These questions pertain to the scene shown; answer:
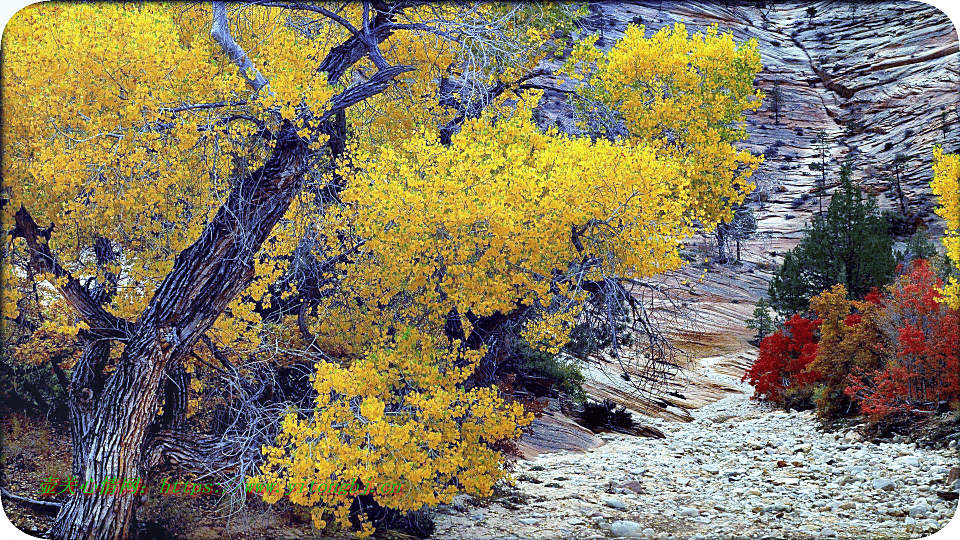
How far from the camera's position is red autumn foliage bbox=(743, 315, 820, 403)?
11.7 m

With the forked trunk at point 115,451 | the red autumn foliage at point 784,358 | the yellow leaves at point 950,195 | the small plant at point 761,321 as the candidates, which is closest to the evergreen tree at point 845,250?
the small plant at point 761,321

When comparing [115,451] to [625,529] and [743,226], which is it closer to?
[625,529]

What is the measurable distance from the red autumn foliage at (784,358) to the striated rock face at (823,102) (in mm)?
906

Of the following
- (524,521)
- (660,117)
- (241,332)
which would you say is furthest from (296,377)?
(660,117)

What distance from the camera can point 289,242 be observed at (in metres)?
5.75

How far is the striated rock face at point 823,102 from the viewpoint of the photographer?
25.6 feet

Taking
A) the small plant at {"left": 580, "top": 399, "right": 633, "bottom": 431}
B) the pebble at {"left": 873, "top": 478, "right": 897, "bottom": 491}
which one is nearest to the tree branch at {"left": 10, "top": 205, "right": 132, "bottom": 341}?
the small plant at {"left": 580, "top": 399, "right": 633, "bottom": 431}

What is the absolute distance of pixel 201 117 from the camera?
5320 mm

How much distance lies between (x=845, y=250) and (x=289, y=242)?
10.9 meters

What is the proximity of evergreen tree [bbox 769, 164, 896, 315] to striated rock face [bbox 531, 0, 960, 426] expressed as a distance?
12.0 inches

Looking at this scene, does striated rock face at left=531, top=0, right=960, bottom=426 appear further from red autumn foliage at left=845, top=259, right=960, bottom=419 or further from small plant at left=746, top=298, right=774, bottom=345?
small plant at left=746, top=298, right=774, bottom=345

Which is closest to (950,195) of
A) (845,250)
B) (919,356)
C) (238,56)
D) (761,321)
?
(919,356)

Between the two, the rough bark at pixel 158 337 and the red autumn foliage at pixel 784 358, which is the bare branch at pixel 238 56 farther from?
the red autumn foliage at pixel 784 358

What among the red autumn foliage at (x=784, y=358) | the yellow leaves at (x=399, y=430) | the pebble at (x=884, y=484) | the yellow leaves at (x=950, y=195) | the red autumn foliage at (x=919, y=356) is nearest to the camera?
the yellow leaves at (x=399, y=430)
